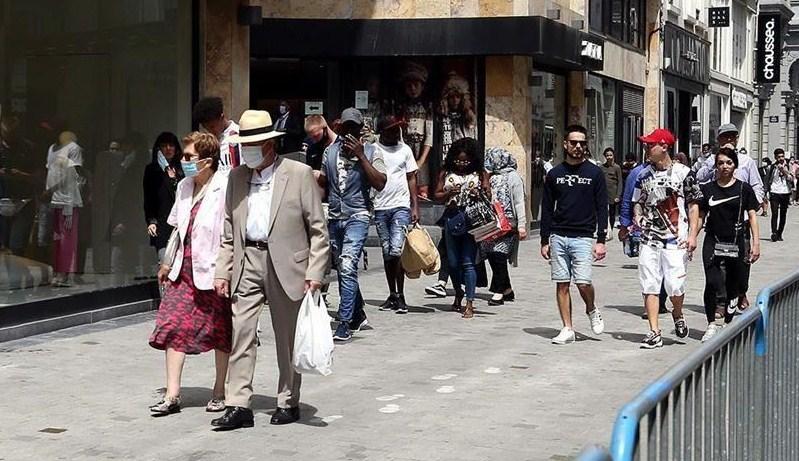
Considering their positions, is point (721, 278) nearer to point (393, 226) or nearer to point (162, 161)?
point (393, 226)

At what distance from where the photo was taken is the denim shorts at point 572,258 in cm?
1133

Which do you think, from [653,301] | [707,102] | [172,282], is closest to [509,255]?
[653,301]

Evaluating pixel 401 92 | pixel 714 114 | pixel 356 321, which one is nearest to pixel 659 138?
pixel 356 321

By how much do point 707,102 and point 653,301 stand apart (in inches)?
1475

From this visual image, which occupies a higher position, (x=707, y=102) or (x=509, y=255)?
(x=707, y=102)

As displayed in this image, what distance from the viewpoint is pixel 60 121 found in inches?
490

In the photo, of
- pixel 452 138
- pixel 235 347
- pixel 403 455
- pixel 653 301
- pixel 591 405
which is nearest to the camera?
pixel 403 455

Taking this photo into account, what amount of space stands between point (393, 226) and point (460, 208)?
2.79 feet

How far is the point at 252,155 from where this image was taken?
7.98 metres

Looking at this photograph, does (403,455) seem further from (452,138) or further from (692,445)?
(452,138)

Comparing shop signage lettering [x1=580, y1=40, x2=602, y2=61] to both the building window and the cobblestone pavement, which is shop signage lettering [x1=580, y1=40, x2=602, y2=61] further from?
the cobblestone pavement

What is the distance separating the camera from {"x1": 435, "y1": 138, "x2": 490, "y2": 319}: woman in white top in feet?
44.0

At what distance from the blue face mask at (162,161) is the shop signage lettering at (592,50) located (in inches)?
632

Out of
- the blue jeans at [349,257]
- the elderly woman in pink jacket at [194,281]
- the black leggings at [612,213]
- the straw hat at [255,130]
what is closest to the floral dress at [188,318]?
the elderly woman in pink jacket at [194,281]
